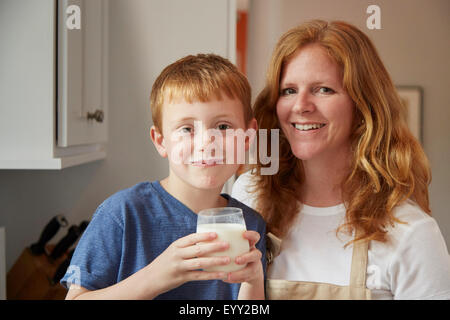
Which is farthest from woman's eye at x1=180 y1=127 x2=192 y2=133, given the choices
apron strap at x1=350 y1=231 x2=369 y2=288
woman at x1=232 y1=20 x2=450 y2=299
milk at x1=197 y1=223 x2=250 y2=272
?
apron strap at x1=350 y1=231 x2=369 y2=288

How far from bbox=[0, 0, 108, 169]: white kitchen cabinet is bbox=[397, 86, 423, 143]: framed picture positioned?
1.67ft

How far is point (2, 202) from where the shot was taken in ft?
2.56

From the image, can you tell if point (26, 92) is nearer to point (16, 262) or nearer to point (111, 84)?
point (111, 84)

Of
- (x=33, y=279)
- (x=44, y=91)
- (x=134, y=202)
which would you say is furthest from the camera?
(x=33, y=279)

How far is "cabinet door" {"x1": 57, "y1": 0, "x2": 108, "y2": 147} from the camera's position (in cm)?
73

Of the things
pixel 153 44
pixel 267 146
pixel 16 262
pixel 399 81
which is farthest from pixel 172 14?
pixel 16 262

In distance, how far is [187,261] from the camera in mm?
487

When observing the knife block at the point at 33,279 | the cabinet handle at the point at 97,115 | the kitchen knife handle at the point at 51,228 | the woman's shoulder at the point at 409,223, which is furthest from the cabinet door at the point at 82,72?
the woman's shoulder at the point at 409,223

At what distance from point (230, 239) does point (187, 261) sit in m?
0.05

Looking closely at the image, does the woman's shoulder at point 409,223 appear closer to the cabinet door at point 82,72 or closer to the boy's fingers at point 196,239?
the boy's fingers at point 196,239

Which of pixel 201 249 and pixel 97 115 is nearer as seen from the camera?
pixel 201 249

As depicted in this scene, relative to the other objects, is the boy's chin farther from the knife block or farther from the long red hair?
the knife block

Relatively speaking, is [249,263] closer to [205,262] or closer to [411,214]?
[205,262]

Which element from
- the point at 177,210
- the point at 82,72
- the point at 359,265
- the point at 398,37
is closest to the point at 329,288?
the point at 359,265
